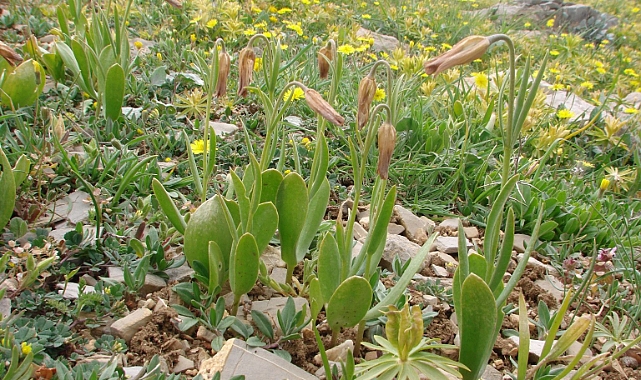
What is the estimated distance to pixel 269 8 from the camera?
459cm

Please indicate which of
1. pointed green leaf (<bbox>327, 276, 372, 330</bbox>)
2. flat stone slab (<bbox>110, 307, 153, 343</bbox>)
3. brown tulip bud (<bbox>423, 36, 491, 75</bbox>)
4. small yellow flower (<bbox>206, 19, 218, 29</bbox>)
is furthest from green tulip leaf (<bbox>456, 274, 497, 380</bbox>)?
small yellow flower (<bbox>206, 19, 218, 29</bbox>)

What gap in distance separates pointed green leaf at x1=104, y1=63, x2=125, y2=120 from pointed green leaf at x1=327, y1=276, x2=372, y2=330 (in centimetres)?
149

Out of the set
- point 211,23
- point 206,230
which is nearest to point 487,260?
point 206,230

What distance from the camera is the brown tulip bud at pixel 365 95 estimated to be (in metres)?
1.45

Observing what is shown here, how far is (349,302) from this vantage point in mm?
1447

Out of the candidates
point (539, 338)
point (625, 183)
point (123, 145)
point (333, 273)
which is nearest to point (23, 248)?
point (123, 145)

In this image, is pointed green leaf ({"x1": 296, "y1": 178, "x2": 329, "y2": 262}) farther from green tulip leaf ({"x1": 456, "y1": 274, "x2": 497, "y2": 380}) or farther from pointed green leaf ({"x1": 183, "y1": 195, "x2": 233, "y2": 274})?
green tulip leaf ({"x1": 456, "y1": 274, "x2": 497, "y2": 380})

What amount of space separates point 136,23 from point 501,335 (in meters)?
3.19

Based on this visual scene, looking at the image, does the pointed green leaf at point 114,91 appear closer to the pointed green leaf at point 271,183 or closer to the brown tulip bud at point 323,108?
the pointed green leaf at point 271,183

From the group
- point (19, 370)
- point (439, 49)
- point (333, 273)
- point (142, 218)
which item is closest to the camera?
point (19, 370)

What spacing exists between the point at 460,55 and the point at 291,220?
729 mm

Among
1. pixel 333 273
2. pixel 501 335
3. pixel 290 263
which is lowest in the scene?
pixel 501 335

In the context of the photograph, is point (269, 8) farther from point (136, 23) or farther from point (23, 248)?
point (23, 248)

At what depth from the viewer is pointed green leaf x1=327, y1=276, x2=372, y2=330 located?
1.40 metres
